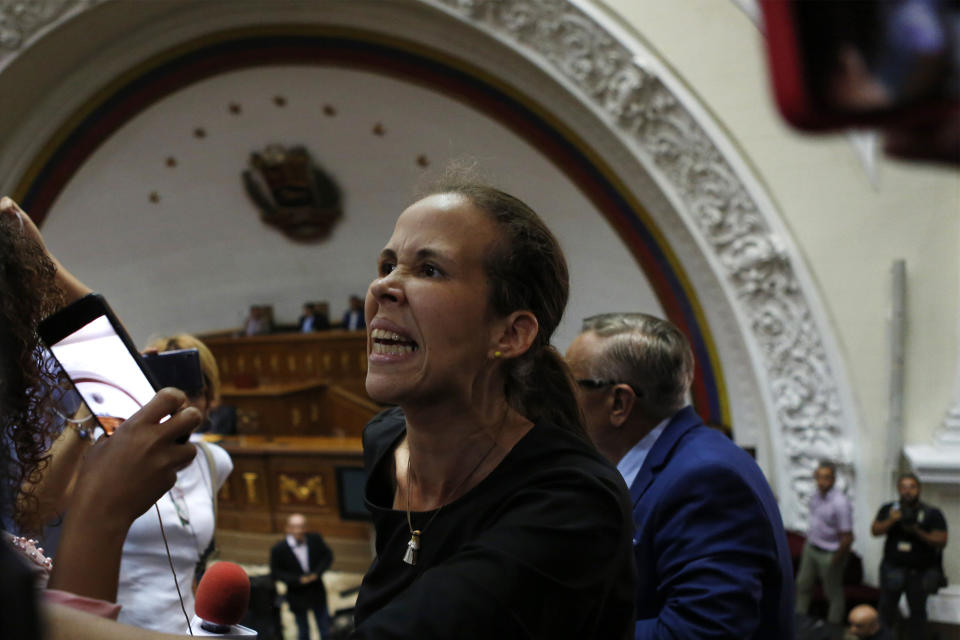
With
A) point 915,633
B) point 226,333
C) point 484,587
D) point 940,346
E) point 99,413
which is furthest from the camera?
point 226,333

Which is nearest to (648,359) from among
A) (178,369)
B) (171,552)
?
(178,369)

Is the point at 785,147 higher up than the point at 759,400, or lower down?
higher up

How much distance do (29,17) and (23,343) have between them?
20.4 feet

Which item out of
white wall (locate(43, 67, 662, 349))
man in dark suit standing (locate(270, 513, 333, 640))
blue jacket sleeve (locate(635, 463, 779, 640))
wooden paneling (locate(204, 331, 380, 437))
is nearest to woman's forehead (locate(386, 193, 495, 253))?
blue jacket sleeve (locate(635, 463, 779, 640))

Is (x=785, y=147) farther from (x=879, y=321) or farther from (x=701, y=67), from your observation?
(x=879, y=321)

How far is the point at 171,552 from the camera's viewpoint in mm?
2199

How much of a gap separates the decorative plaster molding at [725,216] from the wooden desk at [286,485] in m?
3.27

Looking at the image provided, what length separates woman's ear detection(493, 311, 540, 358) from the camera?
51.0 inches

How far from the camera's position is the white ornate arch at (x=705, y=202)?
552 centimetres

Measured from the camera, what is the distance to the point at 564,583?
988 mm

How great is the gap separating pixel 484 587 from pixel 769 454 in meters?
5.38

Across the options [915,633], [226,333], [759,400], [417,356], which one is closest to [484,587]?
[417,356]

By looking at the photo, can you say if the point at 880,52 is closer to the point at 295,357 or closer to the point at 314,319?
the point at 295,357

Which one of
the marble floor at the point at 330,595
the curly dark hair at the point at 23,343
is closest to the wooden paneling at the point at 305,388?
the marble floor at the point at 330,595
